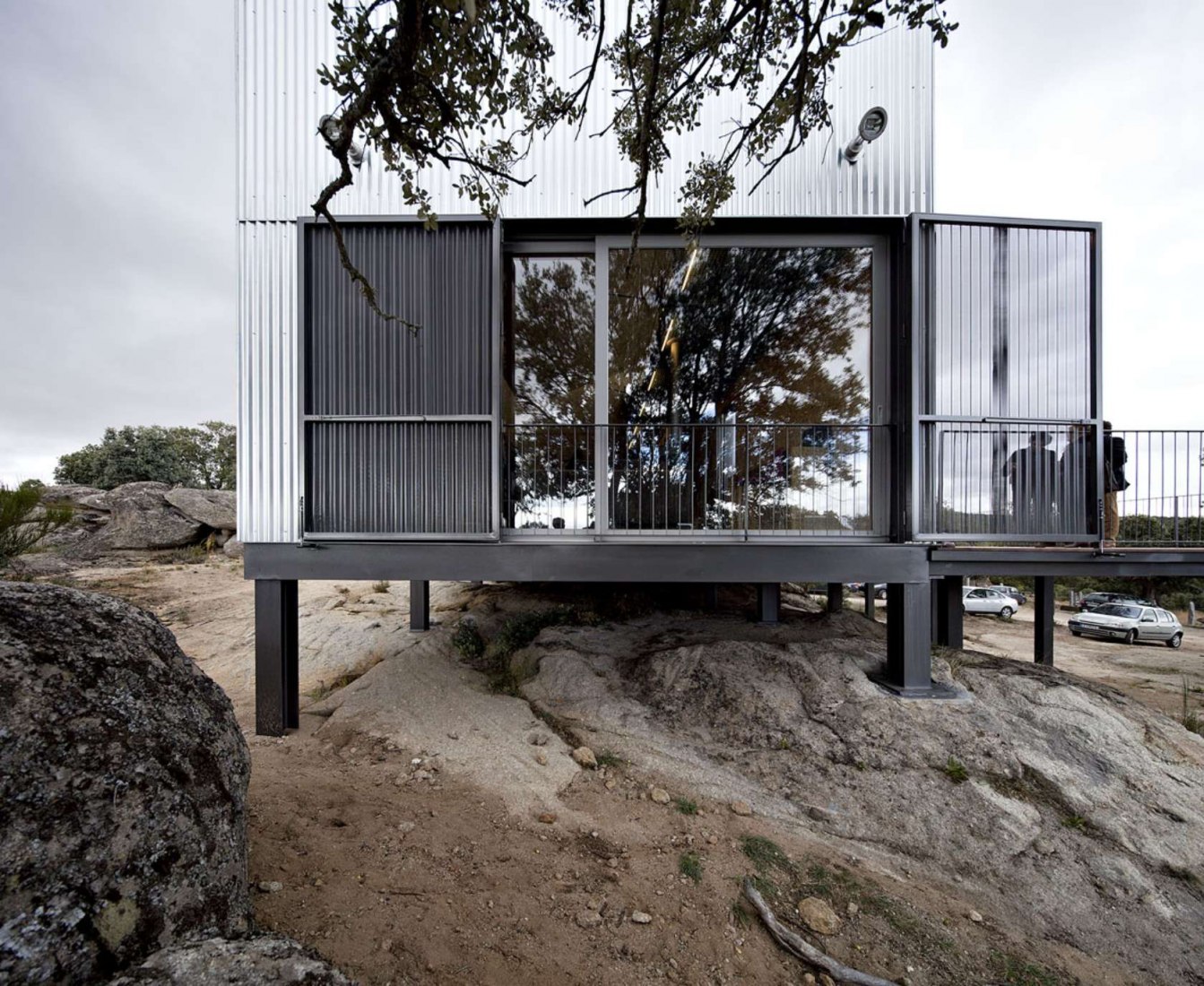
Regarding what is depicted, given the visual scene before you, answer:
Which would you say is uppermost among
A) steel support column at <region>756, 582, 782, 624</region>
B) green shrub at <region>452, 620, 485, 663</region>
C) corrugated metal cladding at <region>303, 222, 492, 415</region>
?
corrugated metal cladding at <region>303, 222, 492, 415</region>

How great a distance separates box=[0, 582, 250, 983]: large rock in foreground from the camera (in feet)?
4.67

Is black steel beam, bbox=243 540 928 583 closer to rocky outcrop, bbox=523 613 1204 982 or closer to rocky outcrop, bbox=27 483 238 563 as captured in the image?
rocky outcrop, bbox=523 613 1204 982

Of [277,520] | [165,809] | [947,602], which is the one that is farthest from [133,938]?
[947,602]

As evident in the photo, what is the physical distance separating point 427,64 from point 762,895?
16.8ft

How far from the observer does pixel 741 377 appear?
6.43 m

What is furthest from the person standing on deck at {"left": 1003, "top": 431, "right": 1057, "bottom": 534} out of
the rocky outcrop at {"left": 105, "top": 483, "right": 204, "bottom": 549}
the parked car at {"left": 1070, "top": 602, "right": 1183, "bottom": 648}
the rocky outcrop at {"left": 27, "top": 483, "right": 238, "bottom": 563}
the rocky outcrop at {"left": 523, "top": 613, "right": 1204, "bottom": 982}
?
the rocky outcrop at {"left": 105, "top": 483, "right": 204, "bottom": 549}

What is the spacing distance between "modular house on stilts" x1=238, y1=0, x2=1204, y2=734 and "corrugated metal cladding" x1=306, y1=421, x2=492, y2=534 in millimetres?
20

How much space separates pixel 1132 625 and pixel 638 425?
732 inches

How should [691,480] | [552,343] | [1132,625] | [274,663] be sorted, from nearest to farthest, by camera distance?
[274,663], [691,480], [552,343], [1132,625]

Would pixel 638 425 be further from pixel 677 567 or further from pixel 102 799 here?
pixel 102 799

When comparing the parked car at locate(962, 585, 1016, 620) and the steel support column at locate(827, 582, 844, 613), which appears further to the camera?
the parked car at locate(962, 585, 1016, 620)

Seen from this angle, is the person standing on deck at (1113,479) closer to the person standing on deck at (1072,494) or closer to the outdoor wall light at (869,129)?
the person standing on deck at (1072,494)

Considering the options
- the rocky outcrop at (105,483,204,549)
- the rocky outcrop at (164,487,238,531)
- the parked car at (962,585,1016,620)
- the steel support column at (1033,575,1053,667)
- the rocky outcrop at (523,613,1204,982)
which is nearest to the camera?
the rocky outcrop at (523,613,1204,982)

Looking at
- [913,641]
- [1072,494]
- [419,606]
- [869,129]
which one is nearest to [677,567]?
[913,641]
